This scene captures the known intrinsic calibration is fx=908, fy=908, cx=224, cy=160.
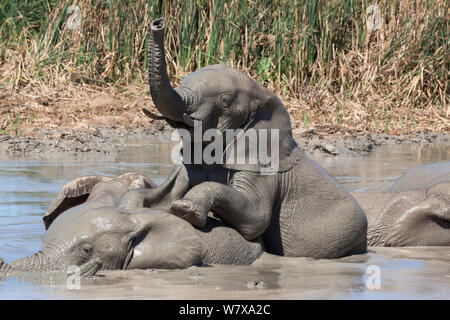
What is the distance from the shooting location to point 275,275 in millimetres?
4824

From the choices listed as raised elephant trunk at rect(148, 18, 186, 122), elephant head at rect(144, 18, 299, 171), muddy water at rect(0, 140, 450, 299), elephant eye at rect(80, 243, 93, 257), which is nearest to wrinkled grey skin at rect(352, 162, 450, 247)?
muddy water at rect(0, 140, 450, 299)

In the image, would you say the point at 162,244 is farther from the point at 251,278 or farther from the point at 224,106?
the point at 224,106

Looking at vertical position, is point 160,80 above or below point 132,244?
above

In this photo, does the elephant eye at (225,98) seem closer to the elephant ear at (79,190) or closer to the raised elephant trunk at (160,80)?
the raised elephant trunk at (160,80)

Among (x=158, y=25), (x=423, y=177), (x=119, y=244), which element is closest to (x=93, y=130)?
(x=423, y=177)

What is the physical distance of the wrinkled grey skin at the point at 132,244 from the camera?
4711 mm

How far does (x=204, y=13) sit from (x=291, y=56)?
4.56 feet

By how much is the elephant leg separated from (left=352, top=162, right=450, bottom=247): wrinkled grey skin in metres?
1.40

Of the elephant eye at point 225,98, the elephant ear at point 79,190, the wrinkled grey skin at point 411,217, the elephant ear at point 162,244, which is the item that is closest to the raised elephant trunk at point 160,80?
the elephant eye at point 225,98

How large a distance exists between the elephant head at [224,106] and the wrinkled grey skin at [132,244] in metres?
0.44

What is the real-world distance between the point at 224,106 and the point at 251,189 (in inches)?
19.1

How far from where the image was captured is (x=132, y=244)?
4.79 metres

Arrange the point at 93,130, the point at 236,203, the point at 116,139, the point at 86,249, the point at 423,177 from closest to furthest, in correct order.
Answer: the point at 86,249 < the point at 236,203 < the point at 423,177 < the point at 93,130 < the point at 116,139
